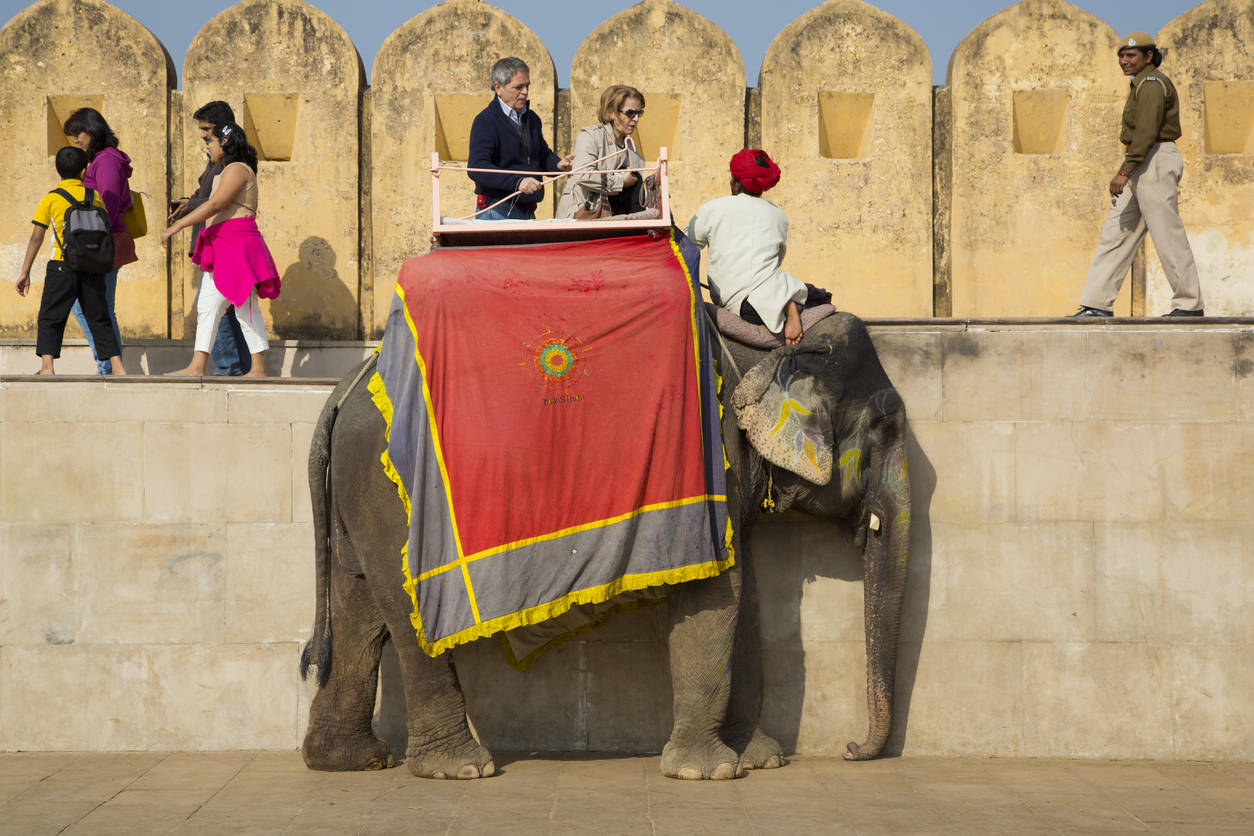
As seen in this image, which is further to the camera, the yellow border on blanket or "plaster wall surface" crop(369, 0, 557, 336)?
"plaster wall surface" crop(369, 0, 557, 336)

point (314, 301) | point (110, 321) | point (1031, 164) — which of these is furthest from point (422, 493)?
point (1031, 164)

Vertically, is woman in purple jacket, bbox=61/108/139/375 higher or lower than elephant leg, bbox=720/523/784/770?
higher

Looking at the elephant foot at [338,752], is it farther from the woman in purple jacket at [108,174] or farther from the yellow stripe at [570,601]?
the woman in purple jacket at [108,174]

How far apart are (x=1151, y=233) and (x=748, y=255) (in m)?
2.26

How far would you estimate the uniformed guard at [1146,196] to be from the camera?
8.26 m

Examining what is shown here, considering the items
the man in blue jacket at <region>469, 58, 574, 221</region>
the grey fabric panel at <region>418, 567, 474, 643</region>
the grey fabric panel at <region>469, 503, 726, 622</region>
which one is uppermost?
the man in blue jacket at <region>469, 58, 574, 221</region>

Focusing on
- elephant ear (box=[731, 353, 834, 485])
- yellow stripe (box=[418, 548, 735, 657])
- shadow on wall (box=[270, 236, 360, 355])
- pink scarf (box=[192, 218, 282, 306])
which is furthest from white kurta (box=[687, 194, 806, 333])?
shadow on wall (box=[270, 236, 360, 355])

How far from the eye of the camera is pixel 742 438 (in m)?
7.18

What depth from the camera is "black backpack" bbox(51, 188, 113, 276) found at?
27.4 feet

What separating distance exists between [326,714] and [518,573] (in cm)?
119

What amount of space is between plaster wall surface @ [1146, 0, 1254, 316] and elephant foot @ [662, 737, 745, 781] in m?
4.26

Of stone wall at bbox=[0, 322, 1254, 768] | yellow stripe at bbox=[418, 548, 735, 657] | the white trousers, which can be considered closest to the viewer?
yellow stripe at bbox=[418, 548, 735, 657]

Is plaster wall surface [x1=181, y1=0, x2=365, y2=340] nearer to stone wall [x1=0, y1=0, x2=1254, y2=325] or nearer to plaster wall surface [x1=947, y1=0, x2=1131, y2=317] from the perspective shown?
stone wall [x1=0, y1=0, x2=1254, y2=325]

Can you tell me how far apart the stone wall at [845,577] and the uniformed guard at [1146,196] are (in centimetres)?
72
